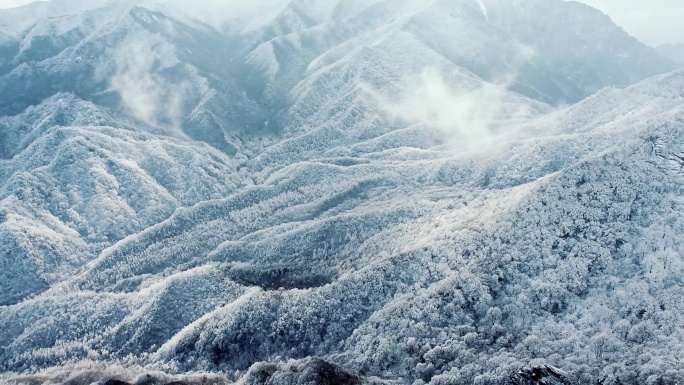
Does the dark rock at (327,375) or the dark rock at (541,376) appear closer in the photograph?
the dark rock at (541,376)

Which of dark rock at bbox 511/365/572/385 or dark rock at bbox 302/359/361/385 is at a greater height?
dark rock at bbox 511/365/572/385

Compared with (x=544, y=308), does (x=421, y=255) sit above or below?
below

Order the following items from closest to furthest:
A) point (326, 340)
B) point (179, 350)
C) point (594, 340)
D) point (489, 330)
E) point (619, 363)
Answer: point (619, 363) < point (594, 340) < point (489, 330) < point (326, 340) < point (179, 350)

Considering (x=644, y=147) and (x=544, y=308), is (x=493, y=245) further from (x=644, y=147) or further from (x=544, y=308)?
(x=644, y=147)

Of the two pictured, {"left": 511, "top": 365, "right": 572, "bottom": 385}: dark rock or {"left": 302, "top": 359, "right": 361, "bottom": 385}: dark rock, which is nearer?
{"left": 511, "top": 365, "right": 572, "bottom": 385}: dark rock

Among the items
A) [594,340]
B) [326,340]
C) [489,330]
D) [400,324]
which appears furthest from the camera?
[326,340]

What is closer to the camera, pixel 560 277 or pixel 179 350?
pixel 560 277

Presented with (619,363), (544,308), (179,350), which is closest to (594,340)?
(619,363)

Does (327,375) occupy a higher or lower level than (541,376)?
lower

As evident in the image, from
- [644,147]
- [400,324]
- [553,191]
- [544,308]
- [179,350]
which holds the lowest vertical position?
[179,350]

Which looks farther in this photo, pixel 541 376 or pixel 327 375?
pixel 327 375

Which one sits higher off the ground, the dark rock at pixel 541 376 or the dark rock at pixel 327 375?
the dark rock at pixel 541 376
